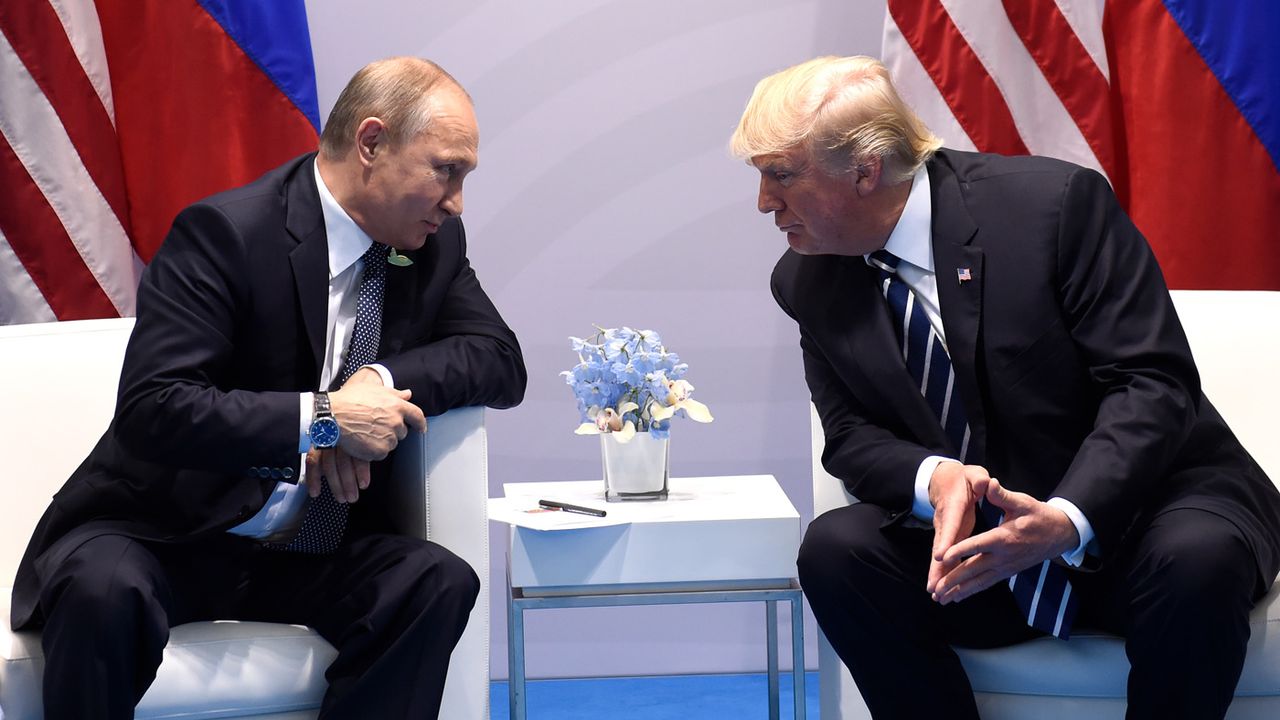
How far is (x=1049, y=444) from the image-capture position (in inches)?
93.7

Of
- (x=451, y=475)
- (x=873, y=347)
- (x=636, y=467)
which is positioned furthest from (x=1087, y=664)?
(x=451, y=475)

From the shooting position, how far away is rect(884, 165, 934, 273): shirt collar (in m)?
2.50

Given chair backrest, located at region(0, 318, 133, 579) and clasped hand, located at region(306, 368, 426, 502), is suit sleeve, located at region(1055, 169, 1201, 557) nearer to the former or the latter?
clasped hand, located at region(306, 368, 426, 502)

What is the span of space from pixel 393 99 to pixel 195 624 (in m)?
0.96

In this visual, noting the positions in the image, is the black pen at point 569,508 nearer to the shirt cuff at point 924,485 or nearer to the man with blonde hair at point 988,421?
the man with blonde hair at point 988,421

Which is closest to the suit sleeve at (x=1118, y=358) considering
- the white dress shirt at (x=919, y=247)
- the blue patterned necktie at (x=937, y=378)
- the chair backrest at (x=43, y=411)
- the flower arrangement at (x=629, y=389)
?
the blue patterned necktie at (x=937, y=378)

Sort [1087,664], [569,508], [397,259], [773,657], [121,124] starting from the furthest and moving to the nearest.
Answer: [121,124]
[773,657]
[569,508]
[397,259]
[1087,664]

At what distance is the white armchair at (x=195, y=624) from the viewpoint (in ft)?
7.29

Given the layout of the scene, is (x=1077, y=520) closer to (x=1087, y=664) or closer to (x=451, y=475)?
(x=1087, y=664)

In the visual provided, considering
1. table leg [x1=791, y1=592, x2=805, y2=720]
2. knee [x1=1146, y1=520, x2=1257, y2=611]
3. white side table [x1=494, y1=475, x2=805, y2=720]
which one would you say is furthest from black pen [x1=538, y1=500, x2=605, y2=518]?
knee [x1=1146, y1=520, x2=1257, y2=611]

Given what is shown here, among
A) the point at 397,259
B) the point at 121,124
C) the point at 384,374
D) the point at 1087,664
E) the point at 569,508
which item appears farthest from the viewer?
the point at 121,124

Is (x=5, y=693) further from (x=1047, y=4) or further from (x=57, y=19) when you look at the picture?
(x=1047, y=4)

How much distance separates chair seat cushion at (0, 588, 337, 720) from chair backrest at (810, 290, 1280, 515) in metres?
1.09

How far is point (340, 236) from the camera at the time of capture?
2.54 meters
